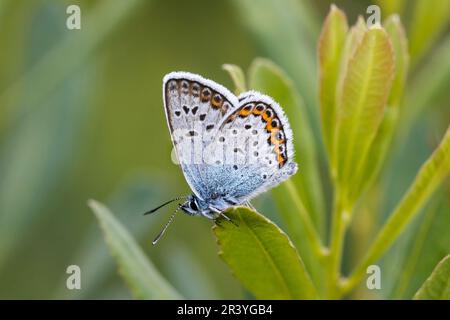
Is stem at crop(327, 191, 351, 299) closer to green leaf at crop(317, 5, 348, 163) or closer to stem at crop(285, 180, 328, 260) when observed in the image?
stem at crop(285, 180, 328, 260)

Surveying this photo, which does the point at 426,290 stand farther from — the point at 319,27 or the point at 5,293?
the point at 5,293

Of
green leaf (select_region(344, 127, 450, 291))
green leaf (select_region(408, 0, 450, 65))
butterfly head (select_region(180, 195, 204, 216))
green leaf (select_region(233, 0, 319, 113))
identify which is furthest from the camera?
green leaf (select_region(233, 0, 319, 113))

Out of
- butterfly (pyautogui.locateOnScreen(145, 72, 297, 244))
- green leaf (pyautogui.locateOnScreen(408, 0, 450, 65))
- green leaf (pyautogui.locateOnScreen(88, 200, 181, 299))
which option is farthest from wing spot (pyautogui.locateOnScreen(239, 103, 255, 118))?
green leaf (pyautogui.locateOnScreen(408, 0, 450, 65))

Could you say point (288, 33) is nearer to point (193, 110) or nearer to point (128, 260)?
point (193, 110)

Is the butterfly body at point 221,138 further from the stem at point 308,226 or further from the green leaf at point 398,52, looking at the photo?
the green leaf at point 398,52

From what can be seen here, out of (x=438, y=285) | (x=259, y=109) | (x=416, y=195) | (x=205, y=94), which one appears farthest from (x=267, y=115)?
(x=438, y=285)

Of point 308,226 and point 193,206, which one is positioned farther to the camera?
point 193,206

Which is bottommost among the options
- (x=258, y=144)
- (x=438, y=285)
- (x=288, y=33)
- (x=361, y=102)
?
(x=438, y=285)
